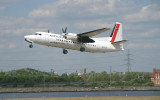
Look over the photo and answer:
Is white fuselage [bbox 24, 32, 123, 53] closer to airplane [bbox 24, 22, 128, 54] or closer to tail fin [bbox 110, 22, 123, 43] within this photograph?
airplane [bbox 24, 22, 128, 54]

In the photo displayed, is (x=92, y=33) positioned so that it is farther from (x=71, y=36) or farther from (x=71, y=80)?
(x=71, y=80)

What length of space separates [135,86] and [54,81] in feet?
A: 90.6

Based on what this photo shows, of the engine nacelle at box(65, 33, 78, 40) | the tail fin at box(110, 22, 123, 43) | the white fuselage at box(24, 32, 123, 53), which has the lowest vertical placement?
the white fuselage at box(24, 32, 123, 53)

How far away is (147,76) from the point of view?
136 m

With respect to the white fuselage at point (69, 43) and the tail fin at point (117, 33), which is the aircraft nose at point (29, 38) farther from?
the tail fin at point (117, 33)

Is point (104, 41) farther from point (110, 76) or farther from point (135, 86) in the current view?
point (110, 76)

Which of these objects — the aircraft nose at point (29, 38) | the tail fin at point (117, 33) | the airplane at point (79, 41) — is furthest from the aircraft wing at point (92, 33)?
the aircraft nose at point (29, 38)

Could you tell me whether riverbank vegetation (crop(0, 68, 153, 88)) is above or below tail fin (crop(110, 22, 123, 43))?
below

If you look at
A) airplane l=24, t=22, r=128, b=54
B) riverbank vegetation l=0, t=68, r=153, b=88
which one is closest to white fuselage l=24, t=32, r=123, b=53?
airplane l=24, t=22, r=128, b=54

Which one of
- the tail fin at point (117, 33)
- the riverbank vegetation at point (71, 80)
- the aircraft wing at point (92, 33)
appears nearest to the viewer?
the aircraft wing at point (92, 33)

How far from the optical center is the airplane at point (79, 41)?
57.3 metres

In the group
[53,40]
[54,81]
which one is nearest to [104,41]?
[53,40]

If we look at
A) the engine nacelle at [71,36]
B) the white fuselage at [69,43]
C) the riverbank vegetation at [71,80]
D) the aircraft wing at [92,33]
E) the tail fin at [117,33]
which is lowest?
the riverbank vegetation at [71,80]

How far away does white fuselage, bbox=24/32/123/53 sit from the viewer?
57.2 m
